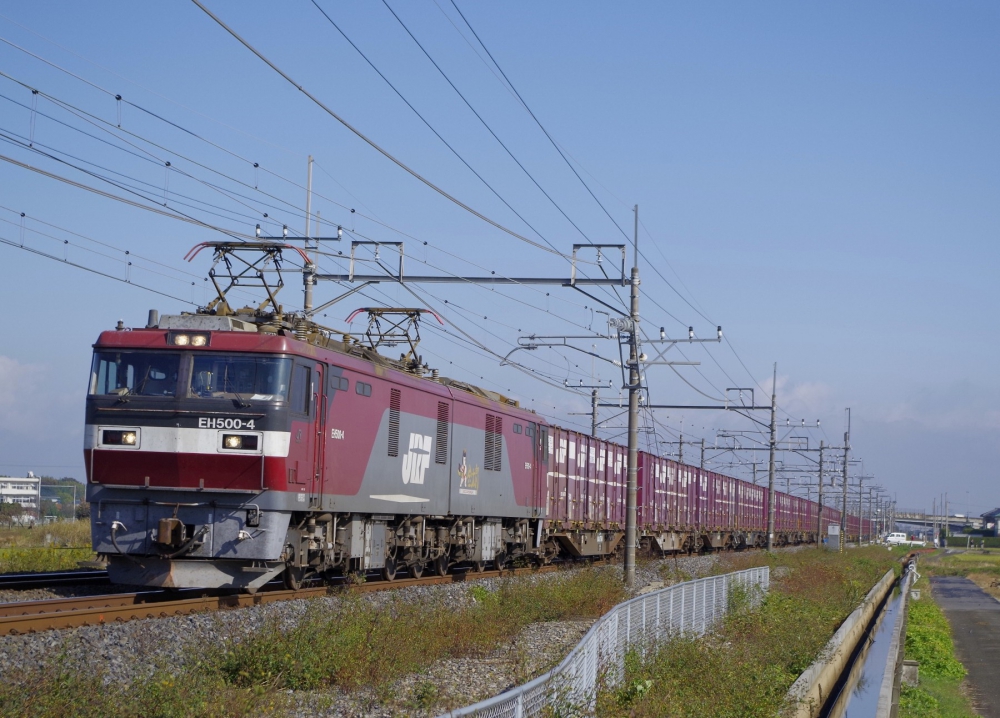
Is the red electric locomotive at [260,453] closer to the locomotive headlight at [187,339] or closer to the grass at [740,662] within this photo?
the locomotive headlight at [187,339]

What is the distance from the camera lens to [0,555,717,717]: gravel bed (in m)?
10.7

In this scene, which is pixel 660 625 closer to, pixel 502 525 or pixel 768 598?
pixel 502 525

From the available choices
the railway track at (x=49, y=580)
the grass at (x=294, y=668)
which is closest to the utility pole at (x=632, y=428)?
the grass at (x=294, y=668)

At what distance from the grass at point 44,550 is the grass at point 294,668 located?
33.2 ft

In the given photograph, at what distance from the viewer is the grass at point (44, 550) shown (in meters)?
22.8

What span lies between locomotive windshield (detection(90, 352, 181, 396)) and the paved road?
15.9 metres

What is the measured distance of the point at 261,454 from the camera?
51.0 ft

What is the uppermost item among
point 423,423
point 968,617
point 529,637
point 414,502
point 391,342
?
point 391,342

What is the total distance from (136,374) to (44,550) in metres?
11.3

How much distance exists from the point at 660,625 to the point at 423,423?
6.46 meters

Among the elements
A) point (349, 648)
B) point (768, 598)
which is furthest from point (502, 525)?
point (349, 648)

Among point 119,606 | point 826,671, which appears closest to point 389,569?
point 119,606

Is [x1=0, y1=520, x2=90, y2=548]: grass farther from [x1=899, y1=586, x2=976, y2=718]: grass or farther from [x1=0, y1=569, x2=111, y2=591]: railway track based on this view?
[x1=899, y1=586, x2=976, y2=718]: grass

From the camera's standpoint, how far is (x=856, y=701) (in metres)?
22.8
